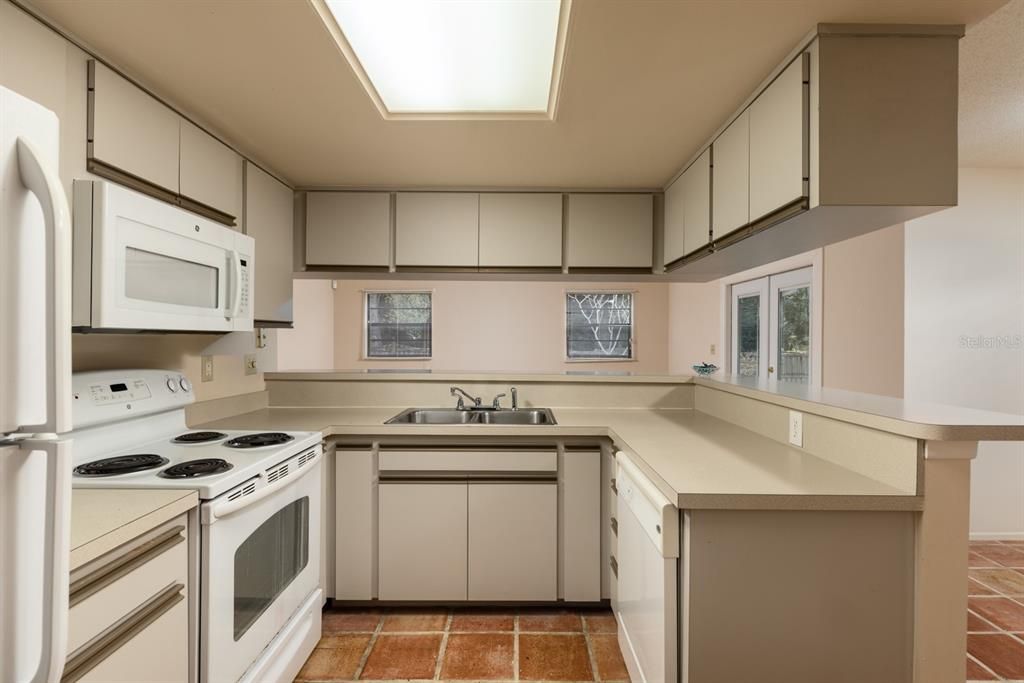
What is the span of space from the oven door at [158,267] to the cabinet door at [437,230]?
1.08 m

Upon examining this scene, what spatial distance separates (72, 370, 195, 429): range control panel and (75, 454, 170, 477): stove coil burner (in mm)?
161

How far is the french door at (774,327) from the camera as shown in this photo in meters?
4.02

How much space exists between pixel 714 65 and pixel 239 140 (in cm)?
197

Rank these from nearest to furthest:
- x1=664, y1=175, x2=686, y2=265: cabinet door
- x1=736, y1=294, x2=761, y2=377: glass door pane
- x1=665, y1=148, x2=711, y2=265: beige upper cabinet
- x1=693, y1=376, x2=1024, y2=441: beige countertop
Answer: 1. x1=693, y1=376, x2=1024, y2=441: beige countertop
2. x1=665, y1=148, x2=711, y2=265: beige upper cabinet
3. x1=664, y1=175, x2=686, y2=265: cabinet door
4. x1=736, y1=294, x2=761, y2=377: glass door pane

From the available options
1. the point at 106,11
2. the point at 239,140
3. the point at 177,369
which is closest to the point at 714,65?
the point at 106,11

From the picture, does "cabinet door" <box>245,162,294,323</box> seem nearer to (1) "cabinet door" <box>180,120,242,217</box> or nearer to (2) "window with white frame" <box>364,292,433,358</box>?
(1) "cabinet door" <box>180,120,242,217</box>

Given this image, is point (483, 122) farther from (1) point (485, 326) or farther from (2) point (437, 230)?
(1) point (485, 326)

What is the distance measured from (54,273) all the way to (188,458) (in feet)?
3.86

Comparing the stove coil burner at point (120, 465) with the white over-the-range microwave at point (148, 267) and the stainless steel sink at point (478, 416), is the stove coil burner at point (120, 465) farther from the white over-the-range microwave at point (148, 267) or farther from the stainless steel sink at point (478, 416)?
the stainless steel sink at point (478, 416)

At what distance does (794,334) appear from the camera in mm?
4176

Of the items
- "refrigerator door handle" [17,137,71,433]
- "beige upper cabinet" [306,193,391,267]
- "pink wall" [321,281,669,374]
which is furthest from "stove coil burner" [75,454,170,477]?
"pink wall" [321,281,669,374]

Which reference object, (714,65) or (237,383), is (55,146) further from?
(237,383)

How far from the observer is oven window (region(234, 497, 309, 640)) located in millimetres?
1543

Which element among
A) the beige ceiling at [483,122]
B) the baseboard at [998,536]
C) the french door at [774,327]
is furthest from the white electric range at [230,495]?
the baseboard at [998,536]
